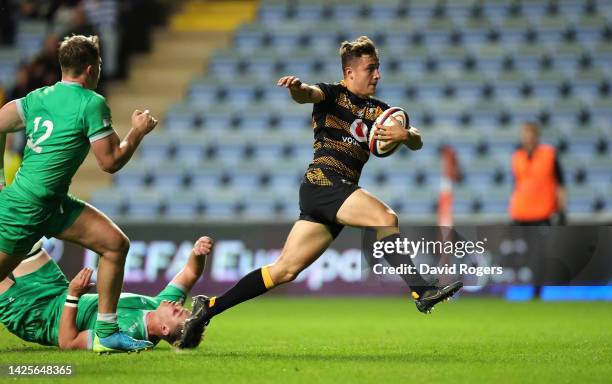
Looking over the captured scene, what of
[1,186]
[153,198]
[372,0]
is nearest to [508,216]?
[153,198]

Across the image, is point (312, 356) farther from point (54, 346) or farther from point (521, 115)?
point (521, 115)

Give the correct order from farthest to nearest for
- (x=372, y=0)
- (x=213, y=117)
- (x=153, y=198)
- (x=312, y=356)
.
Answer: (x=372, y=0)
(x=213, y=117)
(x=153, y=198)
(x=312, y=356)

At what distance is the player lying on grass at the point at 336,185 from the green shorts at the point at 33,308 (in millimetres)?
843

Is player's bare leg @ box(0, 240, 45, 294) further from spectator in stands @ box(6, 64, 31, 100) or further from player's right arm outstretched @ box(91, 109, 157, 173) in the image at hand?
spectator in stands @ box(6, 64, 31, 100)

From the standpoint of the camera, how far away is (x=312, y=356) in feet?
21.6

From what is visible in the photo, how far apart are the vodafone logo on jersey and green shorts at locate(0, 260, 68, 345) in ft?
6.83

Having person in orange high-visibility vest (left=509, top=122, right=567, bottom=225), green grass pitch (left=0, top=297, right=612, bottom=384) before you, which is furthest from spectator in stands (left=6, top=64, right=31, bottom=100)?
person in orange high-visibility vest (left=509, top=122, right=567, bottom=225)

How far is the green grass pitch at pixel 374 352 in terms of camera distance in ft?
18.1

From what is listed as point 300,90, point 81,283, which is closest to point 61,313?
point 81,283

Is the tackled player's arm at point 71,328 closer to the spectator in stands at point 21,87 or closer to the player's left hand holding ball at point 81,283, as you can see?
the player's left hand holding ball at point 81,283

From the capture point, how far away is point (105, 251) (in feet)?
20.4

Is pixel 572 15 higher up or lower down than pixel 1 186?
higher up

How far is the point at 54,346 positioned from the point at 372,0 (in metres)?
12.9

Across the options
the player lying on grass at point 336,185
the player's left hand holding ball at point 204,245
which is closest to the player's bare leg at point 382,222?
the player lying on grass at point 336,185
